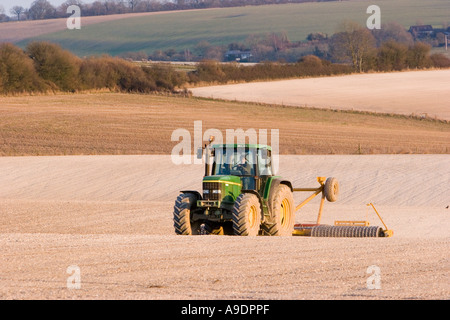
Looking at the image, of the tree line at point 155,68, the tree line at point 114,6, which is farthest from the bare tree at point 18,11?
the tree line at point 155,68

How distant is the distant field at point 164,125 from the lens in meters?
35.8

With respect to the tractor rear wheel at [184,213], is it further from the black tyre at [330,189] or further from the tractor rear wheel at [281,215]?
the black tyre at [330,189]

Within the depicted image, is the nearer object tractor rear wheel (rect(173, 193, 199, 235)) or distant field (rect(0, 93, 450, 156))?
tractor rear wheel (rect(173, 193, 199, 235))

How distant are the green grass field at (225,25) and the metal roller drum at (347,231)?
330 feet

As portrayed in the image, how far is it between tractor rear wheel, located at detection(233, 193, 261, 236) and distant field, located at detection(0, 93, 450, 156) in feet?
67.3

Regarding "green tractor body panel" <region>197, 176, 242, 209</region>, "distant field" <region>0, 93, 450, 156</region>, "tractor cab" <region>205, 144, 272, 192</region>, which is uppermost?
"tractor cab" <region>205, 144, 272, 192</region>

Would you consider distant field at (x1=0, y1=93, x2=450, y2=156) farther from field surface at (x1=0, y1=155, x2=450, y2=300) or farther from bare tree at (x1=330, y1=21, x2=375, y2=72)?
bare tree at (x1=330, y1=21, x2=375, y2=72)


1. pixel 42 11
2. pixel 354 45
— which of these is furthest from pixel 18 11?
pixel 354 45

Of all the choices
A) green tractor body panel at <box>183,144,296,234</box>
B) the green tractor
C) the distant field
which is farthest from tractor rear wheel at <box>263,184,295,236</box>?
the distant field

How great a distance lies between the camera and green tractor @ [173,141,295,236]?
1282 centimetres

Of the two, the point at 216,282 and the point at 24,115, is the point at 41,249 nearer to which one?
the point at 216,282

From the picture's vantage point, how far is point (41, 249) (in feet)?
37.5

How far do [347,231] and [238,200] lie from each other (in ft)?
9.01

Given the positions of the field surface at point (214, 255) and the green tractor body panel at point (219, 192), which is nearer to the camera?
the field surface at point (214, 255)
